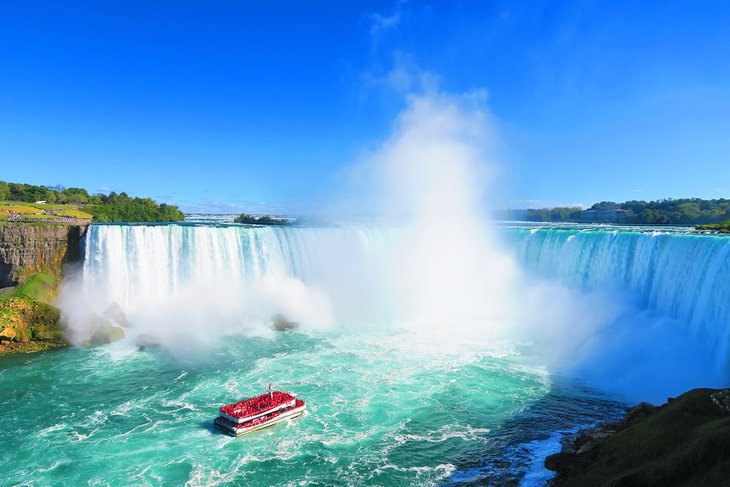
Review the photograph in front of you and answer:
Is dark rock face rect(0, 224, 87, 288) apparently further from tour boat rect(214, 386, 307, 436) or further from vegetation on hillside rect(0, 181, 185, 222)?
tour boat rect(214, 386, 307, 436)

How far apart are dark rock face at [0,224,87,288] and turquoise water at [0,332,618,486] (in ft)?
21.3

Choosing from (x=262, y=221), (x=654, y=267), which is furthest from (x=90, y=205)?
(x=654, y=267)

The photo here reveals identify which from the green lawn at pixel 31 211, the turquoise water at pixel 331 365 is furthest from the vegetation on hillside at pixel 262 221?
the turquoise water at pixel 331 365

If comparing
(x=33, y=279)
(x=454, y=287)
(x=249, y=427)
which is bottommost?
(x=249, y=427)

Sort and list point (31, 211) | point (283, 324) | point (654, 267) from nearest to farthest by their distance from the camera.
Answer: point (654, 267) < point (283, 324) < point (31, 211)

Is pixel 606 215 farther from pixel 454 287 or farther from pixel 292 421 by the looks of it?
pixel 292 421

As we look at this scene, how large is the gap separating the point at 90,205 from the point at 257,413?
48738 mm

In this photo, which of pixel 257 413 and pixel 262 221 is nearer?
pixel 257 413

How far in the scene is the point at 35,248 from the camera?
2289 cm

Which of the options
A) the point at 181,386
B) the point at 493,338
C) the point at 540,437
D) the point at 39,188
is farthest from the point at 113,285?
the point at 39,188

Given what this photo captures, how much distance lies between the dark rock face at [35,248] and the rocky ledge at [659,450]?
2462 centimetres

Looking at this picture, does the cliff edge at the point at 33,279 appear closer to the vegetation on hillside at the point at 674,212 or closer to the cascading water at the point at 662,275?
the cascading water at the point at 662,275

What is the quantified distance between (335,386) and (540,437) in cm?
675

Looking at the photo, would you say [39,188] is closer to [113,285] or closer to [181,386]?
[113,285]
